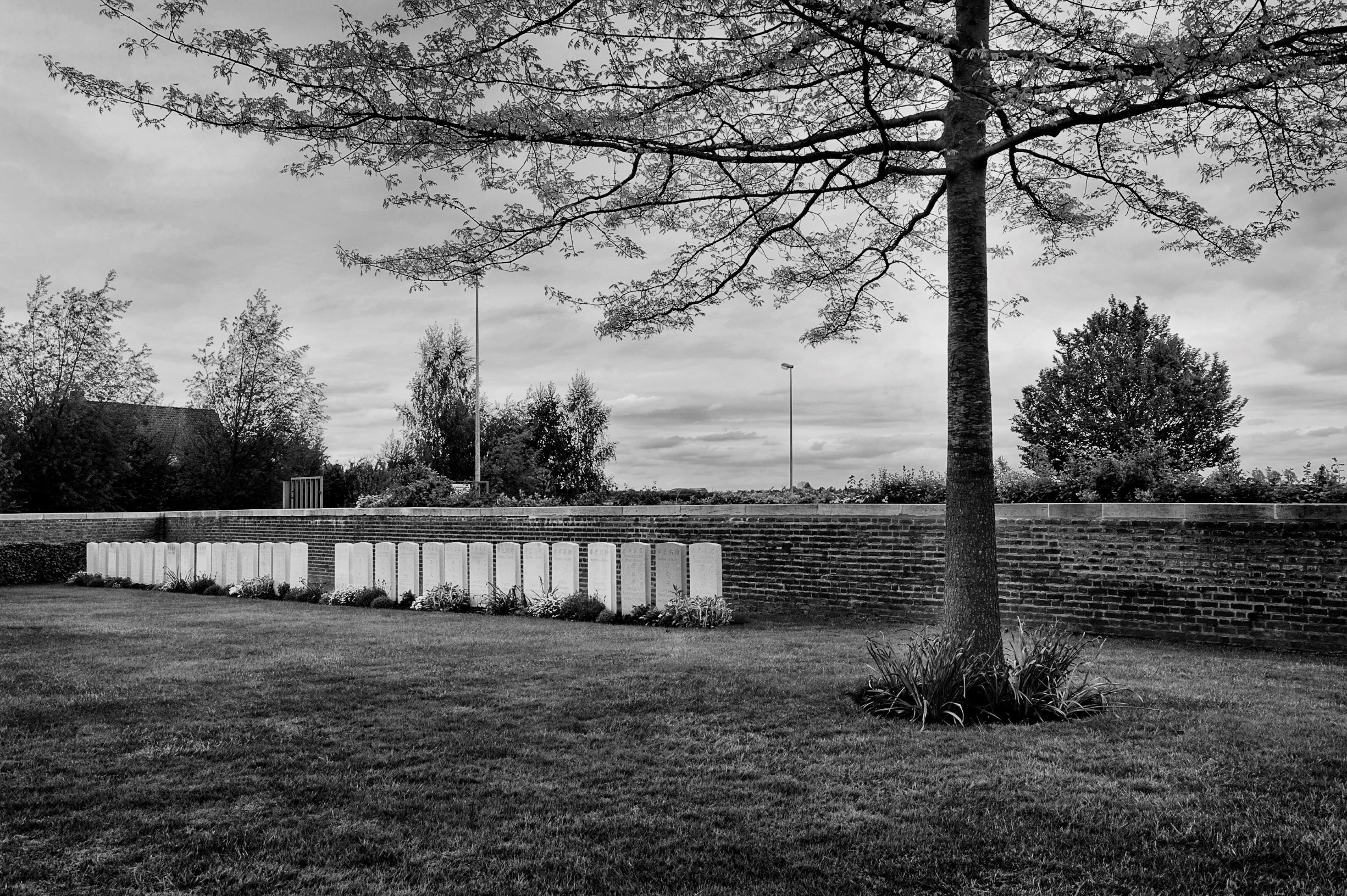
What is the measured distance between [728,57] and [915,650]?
4333mm

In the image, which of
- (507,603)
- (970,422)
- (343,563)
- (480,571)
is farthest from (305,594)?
(970,422)

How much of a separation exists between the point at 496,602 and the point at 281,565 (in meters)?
6.16

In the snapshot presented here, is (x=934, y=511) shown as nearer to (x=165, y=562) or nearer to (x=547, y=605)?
(x=547, y=605)

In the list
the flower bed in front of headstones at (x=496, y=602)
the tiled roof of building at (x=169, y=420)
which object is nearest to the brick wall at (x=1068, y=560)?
the flower bed in front of headstones at (x=496, y=602)

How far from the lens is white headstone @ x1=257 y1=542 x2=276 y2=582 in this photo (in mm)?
16875

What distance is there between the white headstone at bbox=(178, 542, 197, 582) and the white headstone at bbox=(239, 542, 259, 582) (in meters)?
1.84

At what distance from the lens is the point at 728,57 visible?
6586 mm

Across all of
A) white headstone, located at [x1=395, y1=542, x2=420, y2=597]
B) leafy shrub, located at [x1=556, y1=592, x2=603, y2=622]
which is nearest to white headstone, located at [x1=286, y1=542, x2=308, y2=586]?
white headstone, located at [x1=395, y1=542, x2=420, y2=597]

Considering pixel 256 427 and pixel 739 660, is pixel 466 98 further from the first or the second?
pixel 256 427

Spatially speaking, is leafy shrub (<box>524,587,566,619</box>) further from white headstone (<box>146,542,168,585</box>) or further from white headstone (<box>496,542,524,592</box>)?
white headstone (<box>146,542,168,585</box>)

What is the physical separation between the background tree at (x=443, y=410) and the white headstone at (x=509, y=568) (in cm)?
2449

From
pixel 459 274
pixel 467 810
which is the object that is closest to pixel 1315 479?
pixel 459 274

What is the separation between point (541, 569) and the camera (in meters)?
12.3

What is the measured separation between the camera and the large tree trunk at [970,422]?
6.26m
